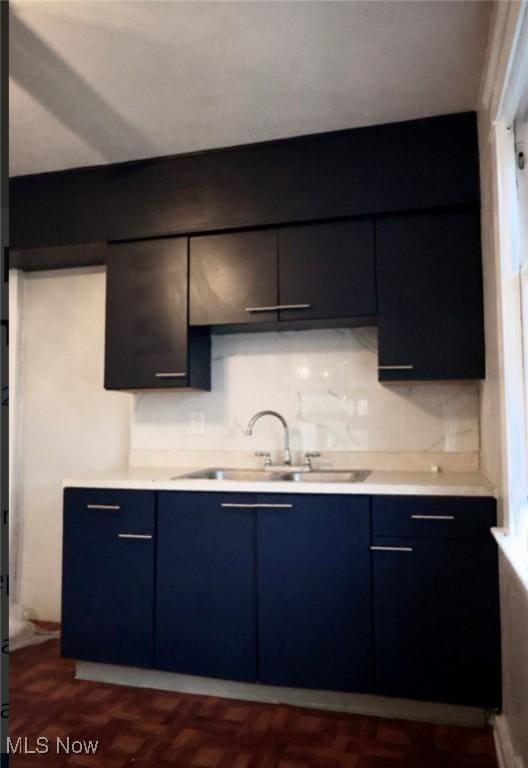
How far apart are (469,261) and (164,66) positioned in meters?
1.39

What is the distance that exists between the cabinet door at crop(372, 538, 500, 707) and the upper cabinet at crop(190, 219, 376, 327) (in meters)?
1.02

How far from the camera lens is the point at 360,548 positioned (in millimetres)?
1992

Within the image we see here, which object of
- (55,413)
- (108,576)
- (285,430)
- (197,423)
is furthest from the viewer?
(55,413)

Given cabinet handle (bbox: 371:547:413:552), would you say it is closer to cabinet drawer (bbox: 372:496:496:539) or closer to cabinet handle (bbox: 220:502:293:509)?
cabinet drawer (bbox: 372:496:496:539)

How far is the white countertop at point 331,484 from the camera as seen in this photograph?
193 centimetres

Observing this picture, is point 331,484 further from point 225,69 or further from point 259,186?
point 225,69

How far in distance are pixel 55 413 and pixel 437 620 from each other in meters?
2.32

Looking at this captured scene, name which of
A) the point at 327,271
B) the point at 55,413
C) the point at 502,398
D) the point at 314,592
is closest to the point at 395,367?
the point at 327,271

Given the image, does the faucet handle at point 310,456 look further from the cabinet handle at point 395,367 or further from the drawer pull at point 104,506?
the drawer pull at point 104,506

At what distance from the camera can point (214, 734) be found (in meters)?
1.89

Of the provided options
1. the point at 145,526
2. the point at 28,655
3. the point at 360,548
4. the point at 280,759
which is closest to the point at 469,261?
the point at 360,548

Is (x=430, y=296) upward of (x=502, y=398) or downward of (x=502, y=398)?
upward

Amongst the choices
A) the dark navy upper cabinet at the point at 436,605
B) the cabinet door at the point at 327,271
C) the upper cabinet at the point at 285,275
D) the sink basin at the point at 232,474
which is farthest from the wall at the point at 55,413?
the dark navy upper cabinet at the point at 436,605

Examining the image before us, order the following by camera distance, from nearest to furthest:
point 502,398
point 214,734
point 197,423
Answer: point 502,398
point 214,734
point 197,423
